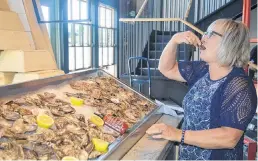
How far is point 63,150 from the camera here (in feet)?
3.83

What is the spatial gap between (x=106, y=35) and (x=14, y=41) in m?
5.34

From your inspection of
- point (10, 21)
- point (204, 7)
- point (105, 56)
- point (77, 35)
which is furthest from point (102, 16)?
point (10, 21)

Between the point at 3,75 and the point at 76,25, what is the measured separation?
3593 millimetres

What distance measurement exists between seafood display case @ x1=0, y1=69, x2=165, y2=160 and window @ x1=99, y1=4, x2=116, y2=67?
15.3 feet

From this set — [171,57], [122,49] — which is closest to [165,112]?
[171,57]

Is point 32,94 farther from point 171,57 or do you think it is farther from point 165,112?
point 165,112

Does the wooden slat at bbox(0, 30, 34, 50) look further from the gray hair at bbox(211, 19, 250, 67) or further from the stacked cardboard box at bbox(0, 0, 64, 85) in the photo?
the gray hair at bbox(211, 19, 250, 67)

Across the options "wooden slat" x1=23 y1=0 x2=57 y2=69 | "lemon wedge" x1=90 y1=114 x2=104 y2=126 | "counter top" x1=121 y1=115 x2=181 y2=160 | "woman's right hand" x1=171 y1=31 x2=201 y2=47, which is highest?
"wooden slat" x1=23 y1=0 x2=57 y2=69

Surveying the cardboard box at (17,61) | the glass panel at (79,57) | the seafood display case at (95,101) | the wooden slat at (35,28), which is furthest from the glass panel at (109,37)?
the cardboard box at (17,61)

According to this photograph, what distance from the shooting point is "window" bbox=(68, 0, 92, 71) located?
535cm

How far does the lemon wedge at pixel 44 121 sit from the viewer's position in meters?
1.27

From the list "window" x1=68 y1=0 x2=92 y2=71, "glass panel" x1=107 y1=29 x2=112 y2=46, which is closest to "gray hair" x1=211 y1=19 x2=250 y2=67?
"window" x1=68 y1=0 x2=92 y2=71

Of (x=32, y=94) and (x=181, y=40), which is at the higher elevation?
(x=181, y=40)

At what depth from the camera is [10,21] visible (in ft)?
7.29
